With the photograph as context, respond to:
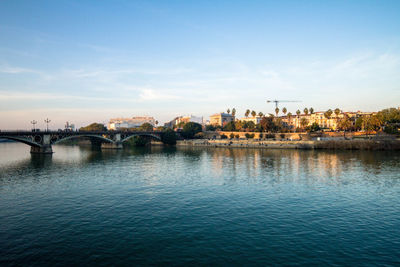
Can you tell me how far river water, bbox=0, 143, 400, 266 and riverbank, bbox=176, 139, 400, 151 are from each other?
71671 mm

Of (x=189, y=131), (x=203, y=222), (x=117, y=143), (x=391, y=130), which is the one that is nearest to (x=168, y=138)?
(x=189, y=131)

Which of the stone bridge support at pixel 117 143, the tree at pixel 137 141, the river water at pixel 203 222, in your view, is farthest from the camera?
the tree at pixel 137 141

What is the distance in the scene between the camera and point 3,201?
3600 centimetres

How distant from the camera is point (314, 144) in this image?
4906 inches

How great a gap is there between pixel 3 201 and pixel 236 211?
104 ft

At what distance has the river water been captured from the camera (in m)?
20.4

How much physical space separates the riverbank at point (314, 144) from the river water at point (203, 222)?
2822 inches

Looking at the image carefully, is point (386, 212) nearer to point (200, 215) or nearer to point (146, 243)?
point (200, 215)

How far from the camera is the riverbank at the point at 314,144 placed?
109312 millimetres

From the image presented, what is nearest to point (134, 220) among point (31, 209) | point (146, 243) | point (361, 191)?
point (146, 243)

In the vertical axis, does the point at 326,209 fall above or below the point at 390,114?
below

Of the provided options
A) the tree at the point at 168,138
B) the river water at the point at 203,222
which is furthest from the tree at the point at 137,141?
the river water at the point at 203,222

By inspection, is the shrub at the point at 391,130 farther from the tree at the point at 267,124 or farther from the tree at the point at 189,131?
the tree at the point at 189,131

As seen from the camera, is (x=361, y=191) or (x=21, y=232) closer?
(x=21, y=232)
